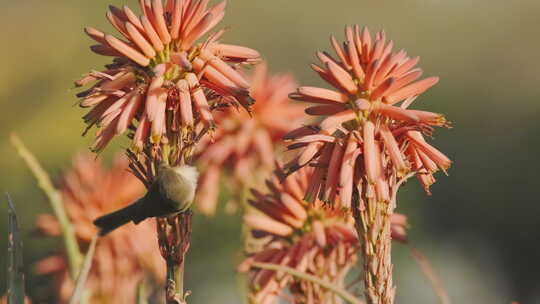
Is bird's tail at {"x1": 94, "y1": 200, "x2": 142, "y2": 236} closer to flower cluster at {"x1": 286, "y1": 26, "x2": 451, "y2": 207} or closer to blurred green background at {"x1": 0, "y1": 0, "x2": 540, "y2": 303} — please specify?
flower cluster at {"x1": 286, "y1": 26, "x2": 451, "y2": 207}

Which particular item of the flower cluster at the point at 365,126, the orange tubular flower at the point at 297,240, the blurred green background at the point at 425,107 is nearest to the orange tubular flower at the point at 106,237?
the orange tubular flower at the point at 297,240

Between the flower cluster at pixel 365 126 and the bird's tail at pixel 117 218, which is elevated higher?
the flower cluster at pixel 365 126

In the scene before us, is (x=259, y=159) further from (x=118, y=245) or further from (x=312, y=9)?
(x=312, y=9)

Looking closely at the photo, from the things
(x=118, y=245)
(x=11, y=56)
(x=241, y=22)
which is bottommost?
(x=118, y=245)

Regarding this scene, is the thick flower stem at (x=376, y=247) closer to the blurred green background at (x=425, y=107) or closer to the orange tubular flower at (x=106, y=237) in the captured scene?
the orange tubular flower at (x=106, y=237)

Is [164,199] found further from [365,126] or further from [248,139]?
[248,139]

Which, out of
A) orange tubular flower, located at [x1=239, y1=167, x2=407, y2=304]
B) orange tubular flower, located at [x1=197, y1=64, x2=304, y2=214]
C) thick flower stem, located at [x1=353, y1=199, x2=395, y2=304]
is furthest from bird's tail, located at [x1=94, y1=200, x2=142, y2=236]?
orange tubular flower, located at [x1=197, y1=64, x2=304, y2=214]

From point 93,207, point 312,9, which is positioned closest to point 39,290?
point 93,207
